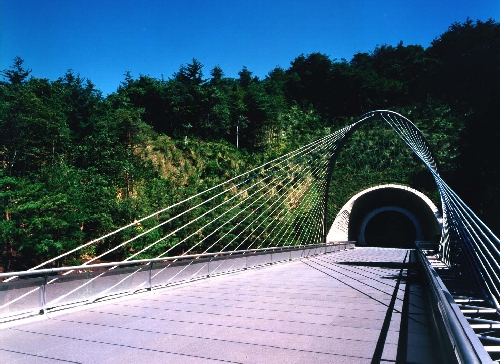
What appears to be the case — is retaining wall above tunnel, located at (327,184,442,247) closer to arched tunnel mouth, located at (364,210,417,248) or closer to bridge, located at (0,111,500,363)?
arched tunnel mouth, located at (364,210,417,248)

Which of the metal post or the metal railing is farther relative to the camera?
the metal post

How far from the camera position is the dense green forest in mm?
21953

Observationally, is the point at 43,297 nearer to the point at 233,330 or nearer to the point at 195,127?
the point at 233,330

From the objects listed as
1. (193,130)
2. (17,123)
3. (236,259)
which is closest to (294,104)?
(193,130)

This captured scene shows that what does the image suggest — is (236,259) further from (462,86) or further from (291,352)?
(462,86)

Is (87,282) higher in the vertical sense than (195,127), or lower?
lower

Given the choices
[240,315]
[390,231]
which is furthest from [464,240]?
[390,231]

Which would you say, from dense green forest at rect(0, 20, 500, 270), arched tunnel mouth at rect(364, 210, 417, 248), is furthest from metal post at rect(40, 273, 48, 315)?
arched tunnel mouth at rect(364, 210, 417, 248)

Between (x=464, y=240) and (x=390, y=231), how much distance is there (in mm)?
30101

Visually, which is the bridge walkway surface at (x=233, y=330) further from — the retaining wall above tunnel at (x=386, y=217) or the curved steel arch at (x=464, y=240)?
the retaining wall above tunnel at (x=386, y=217)

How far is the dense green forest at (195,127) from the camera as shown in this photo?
2195 centimetres

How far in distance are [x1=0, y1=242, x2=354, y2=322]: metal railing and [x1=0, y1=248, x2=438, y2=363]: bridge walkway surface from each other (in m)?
0.19

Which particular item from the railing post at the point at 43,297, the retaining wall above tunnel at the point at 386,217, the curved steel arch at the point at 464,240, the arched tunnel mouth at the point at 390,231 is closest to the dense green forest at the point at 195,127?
the retaining wall above tunnel at the point at 386,217

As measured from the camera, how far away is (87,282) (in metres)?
5.46
